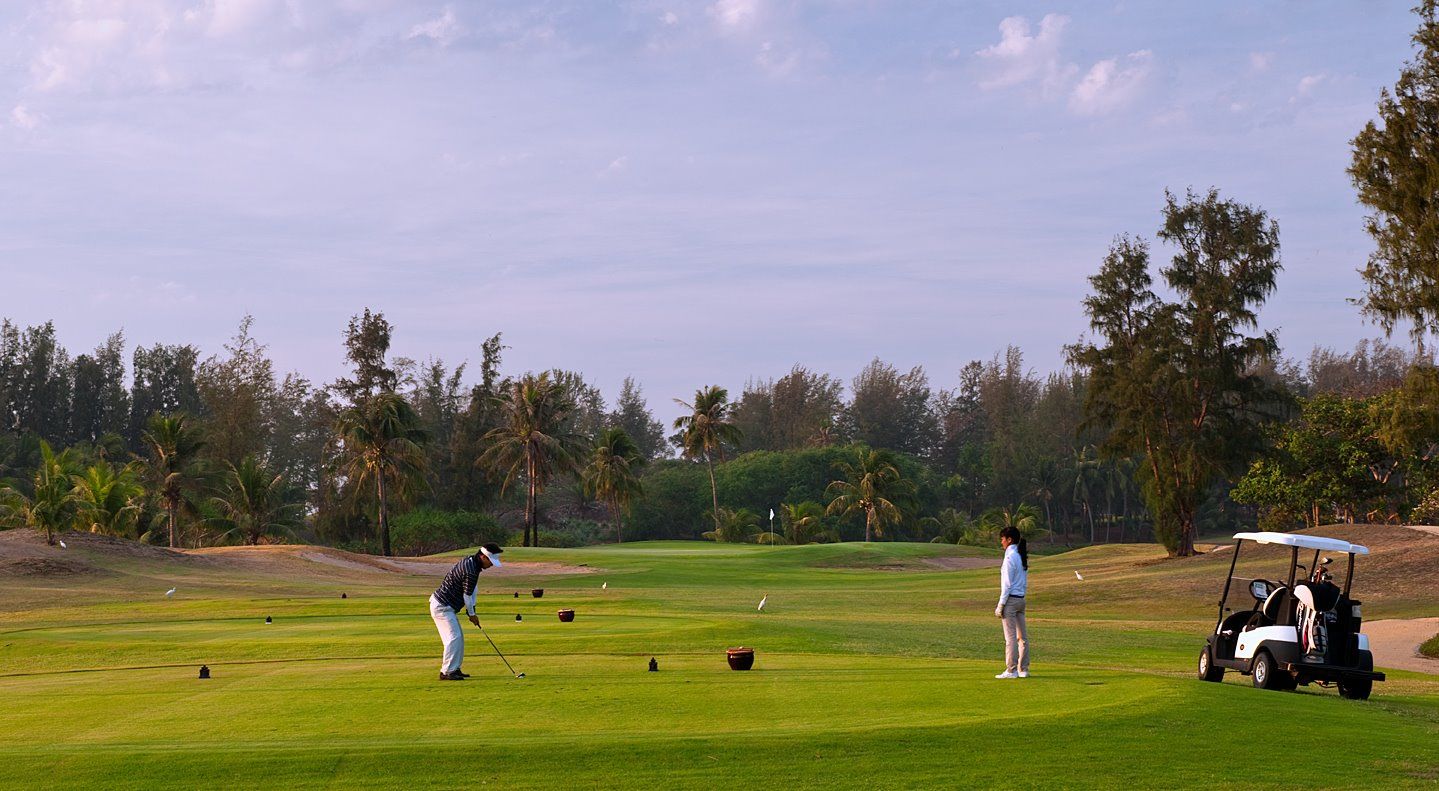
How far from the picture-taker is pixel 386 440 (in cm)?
8331

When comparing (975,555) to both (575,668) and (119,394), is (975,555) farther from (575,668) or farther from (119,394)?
(119,394)

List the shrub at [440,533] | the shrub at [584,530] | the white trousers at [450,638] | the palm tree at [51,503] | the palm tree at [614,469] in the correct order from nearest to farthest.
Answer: the white trousers at [450,638], the palm tree at [51,503], the palm tree at [614,469], the shrub at [440,533], the shrub at [584,530]

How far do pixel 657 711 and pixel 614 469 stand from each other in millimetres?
83940

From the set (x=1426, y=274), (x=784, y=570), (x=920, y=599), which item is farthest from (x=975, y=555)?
(x=1426, y=274)

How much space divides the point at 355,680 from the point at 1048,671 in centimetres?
998

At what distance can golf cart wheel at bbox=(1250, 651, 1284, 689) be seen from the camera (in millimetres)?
17984

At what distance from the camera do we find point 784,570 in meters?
67.6

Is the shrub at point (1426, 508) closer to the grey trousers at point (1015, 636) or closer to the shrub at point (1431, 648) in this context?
the shrub at point (1431, 648)

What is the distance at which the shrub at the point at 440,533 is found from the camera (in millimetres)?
100438

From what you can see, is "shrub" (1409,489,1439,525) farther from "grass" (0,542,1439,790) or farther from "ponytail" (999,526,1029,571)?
"ponytail" (999,526,1029,571)

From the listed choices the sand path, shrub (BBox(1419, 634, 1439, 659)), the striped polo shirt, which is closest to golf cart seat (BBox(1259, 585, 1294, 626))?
the sand path

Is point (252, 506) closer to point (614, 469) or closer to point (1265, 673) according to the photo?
point (614, 469)

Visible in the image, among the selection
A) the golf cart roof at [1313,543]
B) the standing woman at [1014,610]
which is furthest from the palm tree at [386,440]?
the golf cart roof at [1313,543]

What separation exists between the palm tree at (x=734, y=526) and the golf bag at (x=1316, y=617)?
8453cm
